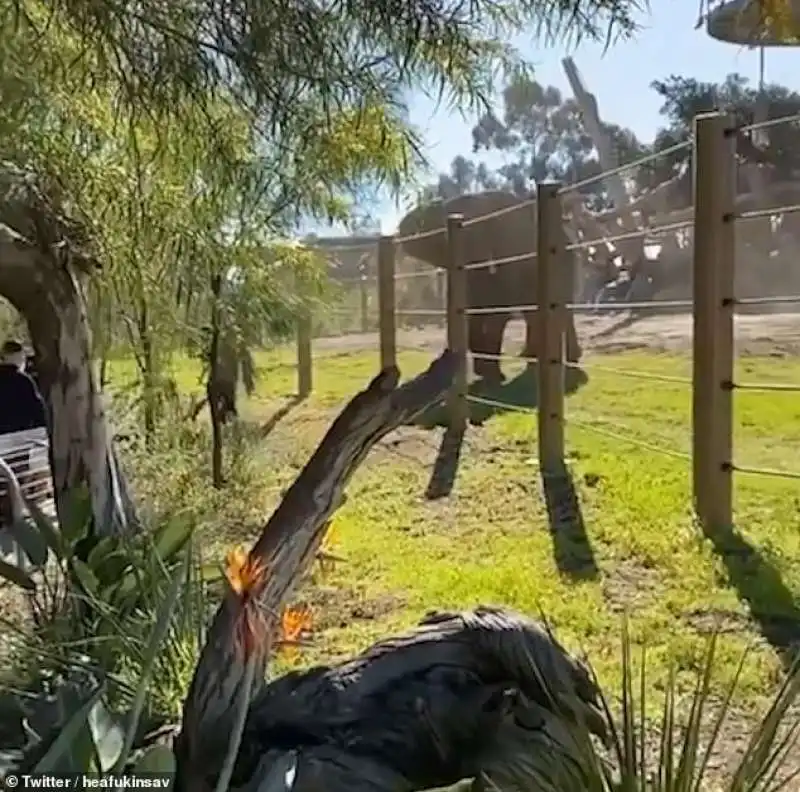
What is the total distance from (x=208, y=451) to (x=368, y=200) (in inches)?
63.5

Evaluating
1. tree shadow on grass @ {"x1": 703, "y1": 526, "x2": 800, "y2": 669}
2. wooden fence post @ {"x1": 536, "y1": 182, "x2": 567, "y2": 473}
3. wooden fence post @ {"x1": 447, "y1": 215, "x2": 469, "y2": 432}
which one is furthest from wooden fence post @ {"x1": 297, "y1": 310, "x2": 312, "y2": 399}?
tree shadow on grass @ {"x1": 703, "y1": 526, "x2": 800, "y2": 669}

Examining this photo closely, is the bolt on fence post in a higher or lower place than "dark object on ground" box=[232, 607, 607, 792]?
higher

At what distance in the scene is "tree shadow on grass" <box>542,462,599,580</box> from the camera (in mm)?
2861

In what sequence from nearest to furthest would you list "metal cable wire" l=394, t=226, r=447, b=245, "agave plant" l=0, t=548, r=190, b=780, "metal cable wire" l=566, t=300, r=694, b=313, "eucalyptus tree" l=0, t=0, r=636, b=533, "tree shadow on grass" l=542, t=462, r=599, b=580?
1. "agave plant" l=0, t=548, r=190, b=780
2. "eucalyptus tree" l=0, t=0, r=636, b=533
3. "tree shadow on grass" l=542, t=462, r=599, b=580
4. "metal cable wire" l=566, t=300, r=694, b=313
5. "metal cable wire" l=394, t=226, r=447, b=245

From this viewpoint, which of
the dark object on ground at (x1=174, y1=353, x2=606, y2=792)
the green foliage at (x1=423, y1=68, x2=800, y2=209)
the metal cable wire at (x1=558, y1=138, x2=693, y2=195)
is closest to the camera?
the dark object on ground at (x1=174, y1=353, x2=606, y2=792)

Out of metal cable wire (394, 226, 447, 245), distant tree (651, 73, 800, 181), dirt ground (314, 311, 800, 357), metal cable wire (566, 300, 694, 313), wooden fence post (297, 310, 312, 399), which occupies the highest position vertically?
distant tree (651, 73, 800, 181)

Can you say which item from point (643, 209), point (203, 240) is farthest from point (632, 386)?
point (203, 240)

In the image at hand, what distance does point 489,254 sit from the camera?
264 inches

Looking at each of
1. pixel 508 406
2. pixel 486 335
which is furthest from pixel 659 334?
pixel 508 406

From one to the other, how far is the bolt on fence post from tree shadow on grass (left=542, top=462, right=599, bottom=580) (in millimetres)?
2077

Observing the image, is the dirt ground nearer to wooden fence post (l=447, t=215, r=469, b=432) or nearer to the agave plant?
wooden fence post (l=447, t=215, r=469, b=432)

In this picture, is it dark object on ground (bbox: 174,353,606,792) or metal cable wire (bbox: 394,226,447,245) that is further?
metal cable wire (bbox: 394,226,447,245)

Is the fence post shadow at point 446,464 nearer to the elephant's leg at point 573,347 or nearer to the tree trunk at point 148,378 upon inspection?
the tree trunk at point 148,378

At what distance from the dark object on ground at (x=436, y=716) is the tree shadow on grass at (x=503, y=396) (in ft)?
12.1
